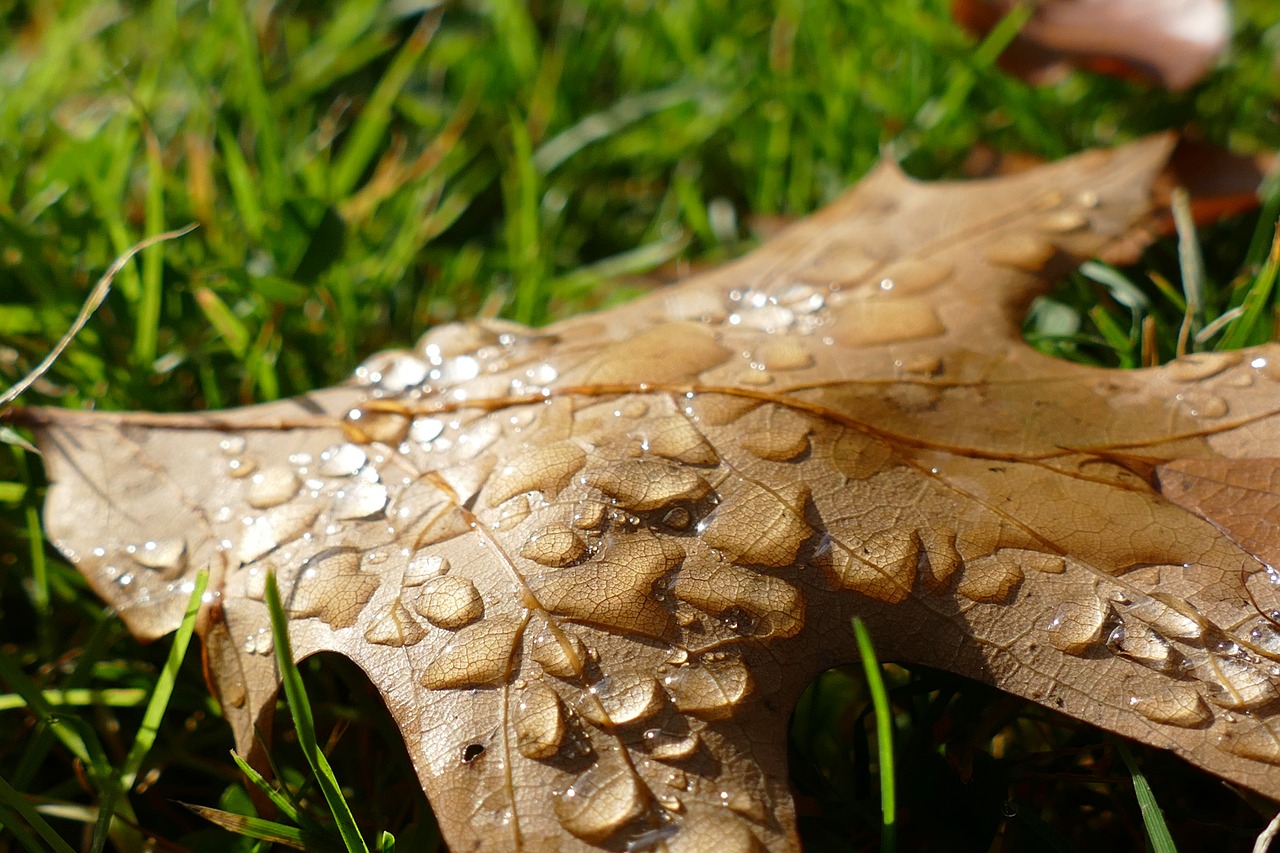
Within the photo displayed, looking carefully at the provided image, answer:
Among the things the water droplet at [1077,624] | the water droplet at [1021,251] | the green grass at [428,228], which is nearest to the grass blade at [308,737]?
the green grass at [428,228]

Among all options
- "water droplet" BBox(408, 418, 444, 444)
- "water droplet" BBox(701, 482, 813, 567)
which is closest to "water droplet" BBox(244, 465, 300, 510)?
"water droplet" BBox(408, 418, 444, 444)

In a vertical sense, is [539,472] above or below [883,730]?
above

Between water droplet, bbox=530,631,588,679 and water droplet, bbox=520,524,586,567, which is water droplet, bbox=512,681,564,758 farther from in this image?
water droplet, bbox=520,524,586,567

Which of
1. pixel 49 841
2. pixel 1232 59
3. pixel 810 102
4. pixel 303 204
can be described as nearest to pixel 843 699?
pixel 49 841

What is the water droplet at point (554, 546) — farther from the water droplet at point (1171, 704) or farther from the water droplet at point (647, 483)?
the water droplet at point (1171, 704)

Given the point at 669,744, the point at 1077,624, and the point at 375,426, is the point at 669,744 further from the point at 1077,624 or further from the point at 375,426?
the point at 375,426

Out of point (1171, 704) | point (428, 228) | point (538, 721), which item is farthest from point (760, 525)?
point (428, 228)

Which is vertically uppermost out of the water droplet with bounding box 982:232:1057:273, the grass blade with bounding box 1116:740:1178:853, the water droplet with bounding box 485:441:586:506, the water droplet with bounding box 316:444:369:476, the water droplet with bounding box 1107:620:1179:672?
the water droplet with bounding box 982:232:1057:273
